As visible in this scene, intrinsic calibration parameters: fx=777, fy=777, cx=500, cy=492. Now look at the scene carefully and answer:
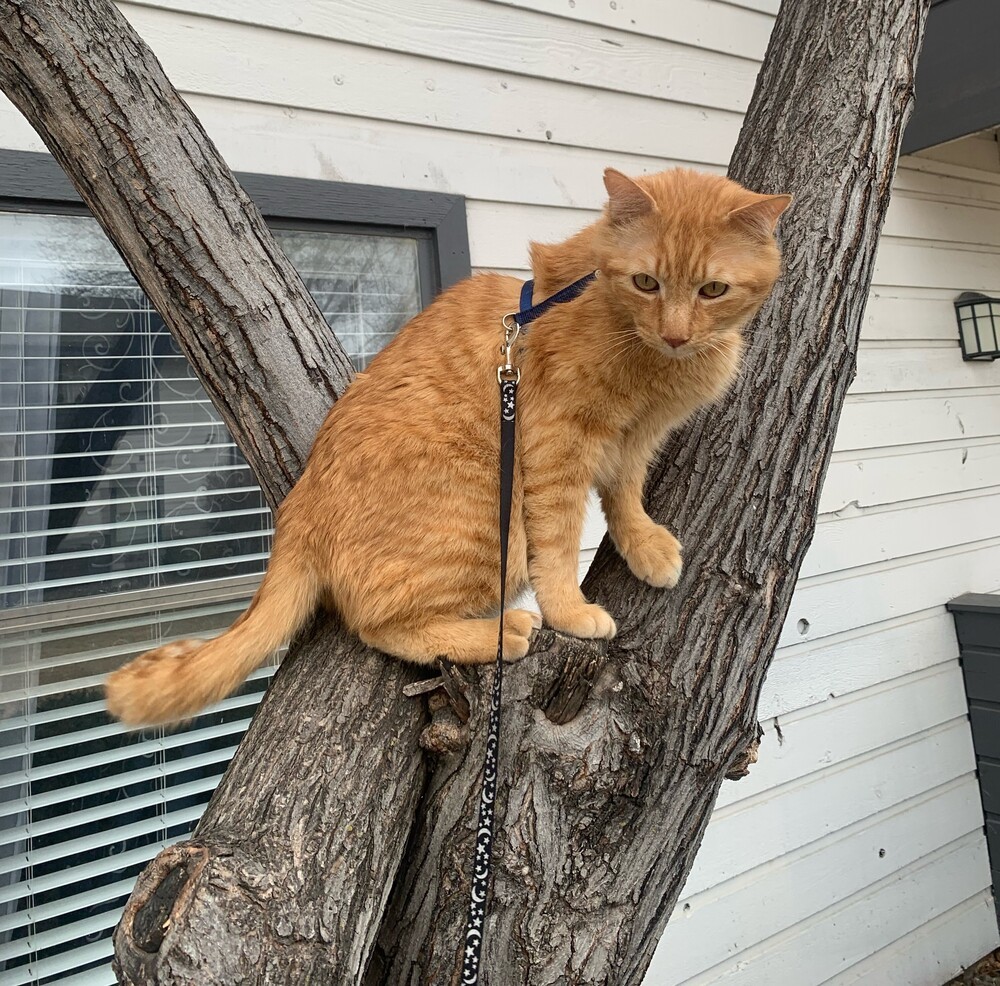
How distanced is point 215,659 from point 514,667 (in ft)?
1.75

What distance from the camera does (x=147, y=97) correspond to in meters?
1.47

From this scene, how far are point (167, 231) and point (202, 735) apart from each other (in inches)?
57.7

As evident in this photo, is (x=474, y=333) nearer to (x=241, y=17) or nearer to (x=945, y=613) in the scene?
(x=241, y=17)

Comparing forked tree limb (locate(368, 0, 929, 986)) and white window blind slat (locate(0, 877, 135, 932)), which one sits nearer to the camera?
forked tree limb (locate(368, 0, 929, 986))

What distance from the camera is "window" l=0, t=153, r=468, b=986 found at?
2.05 meters

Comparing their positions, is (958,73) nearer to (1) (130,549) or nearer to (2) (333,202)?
(2) (333,202)

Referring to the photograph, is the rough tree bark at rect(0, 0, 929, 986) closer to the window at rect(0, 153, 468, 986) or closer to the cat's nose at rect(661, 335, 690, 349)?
the cat's nose at rect(661, 335, 690, 349)

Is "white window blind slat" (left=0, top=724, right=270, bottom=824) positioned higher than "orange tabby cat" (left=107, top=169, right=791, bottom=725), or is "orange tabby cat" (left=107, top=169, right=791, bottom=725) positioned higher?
"orange tabby cat" (left=107, top=169, right=791, bottom=725)

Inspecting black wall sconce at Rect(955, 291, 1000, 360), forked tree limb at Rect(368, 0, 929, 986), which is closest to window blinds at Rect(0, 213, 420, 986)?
forked tree limb at Rect(368, 0, 929, 986)

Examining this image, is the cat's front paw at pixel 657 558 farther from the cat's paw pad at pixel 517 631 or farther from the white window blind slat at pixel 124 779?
the white window blind slat at pixel 124 779

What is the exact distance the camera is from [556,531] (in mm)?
1497

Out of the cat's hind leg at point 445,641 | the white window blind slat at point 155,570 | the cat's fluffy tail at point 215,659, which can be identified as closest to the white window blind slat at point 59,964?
the white window blind slat at point 155,570

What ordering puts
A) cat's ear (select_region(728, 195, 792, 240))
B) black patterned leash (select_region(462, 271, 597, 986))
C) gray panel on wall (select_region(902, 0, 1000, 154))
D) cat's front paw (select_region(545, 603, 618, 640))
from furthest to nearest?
gray panel on wall (select_region(902, 0, 1000, 154))
cat's front paw (select_region(545, 603, 618, 640))
cat's ear (select_region(728, 195, 792, 240))
black patterned leash (select_region(462, 271, 597, 986))

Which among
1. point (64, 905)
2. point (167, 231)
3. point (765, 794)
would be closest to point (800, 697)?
point (765, 794)
